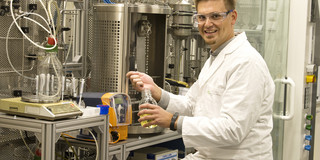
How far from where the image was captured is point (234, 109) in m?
1.98

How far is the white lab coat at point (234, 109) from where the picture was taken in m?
1.98

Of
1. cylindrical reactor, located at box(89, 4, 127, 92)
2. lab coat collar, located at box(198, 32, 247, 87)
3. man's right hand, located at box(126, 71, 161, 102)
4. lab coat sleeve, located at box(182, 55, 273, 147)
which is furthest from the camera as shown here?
cylindrical reactor, located at box(89, 4, 127, 92)

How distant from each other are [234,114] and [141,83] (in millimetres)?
547

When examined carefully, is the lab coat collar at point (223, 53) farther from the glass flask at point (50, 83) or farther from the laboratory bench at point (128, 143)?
the glass flask at point (50, 83)

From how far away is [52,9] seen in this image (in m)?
3.02

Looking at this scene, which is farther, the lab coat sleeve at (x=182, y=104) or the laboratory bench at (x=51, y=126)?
the lab coat sleeve at (x=182, y=104)

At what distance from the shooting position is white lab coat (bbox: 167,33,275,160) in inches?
78.0

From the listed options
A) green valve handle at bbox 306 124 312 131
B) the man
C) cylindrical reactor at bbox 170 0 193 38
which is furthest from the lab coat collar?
green valve handle at bbox 306 124 312 131

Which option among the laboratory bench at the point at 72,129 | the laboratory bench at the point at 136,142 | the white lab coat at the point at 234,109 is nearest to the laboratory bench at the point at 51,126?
the laboratory bench at the point at 72,129

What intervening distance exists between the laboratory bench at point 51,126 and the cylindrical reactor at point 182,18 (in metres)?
1.44

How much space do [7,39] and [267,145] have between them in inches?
65.9

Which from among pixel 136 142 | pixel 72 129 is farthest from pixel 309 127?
pixel 72 129

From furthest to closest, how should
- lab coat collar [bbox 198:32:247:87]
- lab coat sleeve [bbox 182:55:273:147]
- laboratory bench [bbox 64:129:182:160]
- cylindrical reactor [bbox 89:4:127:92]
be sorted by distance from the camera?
A: cylindrical reactor [bbox 89:4:127:92]
laboratory bench [bbox 64:129:182:160]
lab coat collar [bbox 198:32:247:87]
lab coat sleeve [bbox 182:55:273:147]

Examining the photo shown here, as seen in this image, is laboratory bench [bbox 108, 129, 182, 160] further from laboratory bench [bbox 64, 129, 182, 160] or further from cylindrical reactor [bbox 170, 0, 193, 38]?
cylindrical reactor [bbox 170, 0, 193, 38]
